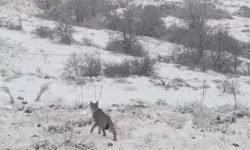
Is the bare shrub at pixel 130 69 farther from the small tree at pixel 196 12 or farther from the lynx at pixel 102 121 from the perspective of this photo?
the small tree at pixel 196 12

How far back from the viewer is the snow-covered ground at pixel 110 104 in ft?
22.1

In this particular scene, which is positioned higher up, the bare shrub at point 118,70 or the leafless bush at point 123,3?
the leafless bush at point 123,3

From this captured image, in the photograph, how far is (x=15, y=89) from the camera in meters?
10.0

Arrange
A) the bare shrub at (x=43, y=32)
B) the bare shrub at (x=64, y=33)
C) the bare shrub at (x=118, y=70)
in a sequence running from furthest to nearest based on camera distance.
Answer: the bare shrub at (x=43, y=32) < the bare shrub at (x=64, y=33) < the bare shrub at (x=118, y=70)

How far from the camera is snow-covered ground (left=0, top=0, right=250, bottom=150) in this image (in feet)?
22.1

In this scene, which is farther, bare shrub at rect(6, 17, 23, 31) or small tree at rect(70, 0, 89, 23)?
small tree at rect(70, 0, 89, 23)

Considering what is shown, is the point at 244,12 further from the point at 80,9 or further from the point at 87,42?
the point at 87,42

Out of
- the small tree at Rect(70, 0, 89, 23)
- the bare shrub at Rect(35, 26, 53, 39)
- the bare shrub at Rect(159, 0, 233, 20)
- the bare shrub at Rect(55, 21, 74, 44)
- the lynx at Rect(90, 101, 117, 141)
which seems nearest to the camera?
the lynx at Rect(90, 101, 117, 141)

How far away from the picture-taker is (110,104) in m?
9.16

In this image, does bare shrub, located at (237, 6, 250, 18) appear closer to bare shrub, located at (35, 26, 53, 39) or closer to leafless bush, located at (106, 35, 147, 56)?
leafless bush, located at (106, 35, 147, 56)

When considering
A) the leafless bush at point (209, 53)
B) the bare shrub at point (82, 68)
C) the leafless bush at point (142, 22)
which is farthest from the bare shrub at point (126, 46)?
the bare shrub at point (82, 68)

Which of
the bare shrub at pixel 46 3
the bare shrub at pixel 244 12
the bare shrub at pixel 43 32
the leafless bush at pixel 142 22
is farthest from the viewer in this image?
the bare shrub at pixel 244 12

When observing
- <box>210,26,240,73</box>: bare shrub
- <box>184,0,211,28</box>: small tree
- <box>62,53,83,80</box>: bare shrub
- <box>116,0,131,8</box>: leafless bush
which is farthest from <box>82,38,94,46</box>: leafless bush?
<box>116,0,131,8</box>: leafless bush

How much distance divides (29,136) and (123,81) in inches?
237
